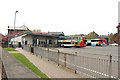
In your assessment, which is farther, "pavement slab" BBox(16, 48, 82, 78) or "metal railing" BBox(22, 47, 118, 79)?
"pavement slab" BBox(16, 48, 82, 78)

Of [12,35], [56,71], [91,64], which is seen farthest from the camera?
[12,35]

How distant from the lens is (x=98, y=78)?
10086 mm

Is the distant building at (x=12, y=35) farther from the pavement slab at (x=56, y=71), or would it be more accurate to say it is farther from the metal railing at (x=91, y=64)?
the metal railing at (x=91, y=64)

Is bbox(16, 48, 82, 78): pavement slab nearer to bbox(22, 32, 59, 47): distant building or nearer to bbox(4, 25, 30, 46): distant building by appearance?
bbox(4, 25, 30, 46): distant building

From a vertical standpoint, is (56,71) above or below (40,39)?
below

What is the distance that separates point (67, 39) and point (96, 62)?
64.2 meters

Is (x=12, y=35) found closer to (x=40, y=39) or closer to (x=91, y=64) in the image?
(x=40, y=39)

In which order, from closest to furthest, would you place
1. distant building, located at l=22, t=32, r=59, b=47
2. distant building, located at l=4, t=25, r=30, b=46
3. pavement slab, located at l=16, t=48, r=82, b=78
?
pavement slab, located at l=16, t=48, r=82, b=78, distant building, located at l=22, t=32, r=59, b=47, distant building, located at l=4, t=25, r=30, b=46

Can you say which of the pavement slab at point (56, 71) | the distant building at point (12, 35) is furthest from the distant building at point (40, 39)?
→ the pavement slab at point (56, 71)

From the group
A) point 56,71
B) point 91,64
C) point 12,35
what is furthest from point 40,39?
point 91,64

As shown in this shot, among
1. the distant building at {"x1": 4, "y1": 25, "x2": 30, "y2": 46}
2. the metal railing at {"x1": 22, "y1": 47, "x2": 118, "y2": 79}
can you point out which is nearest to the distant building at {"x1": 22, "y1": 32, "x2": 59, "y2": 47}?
the distant building at {"x1": 4, "y1": 25, "x2": 30, "y2": 46}

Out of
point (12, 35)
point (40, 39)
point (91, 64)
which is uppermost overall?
point (12, 35)

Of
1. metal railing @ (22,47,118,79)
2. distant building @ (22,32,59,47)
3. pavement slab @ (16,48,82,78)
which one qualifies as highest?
distant building @ (22,32,59,47)

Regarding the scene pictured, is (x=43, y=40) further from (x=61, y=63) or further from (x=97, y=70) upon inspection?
(x=97, y=70)
